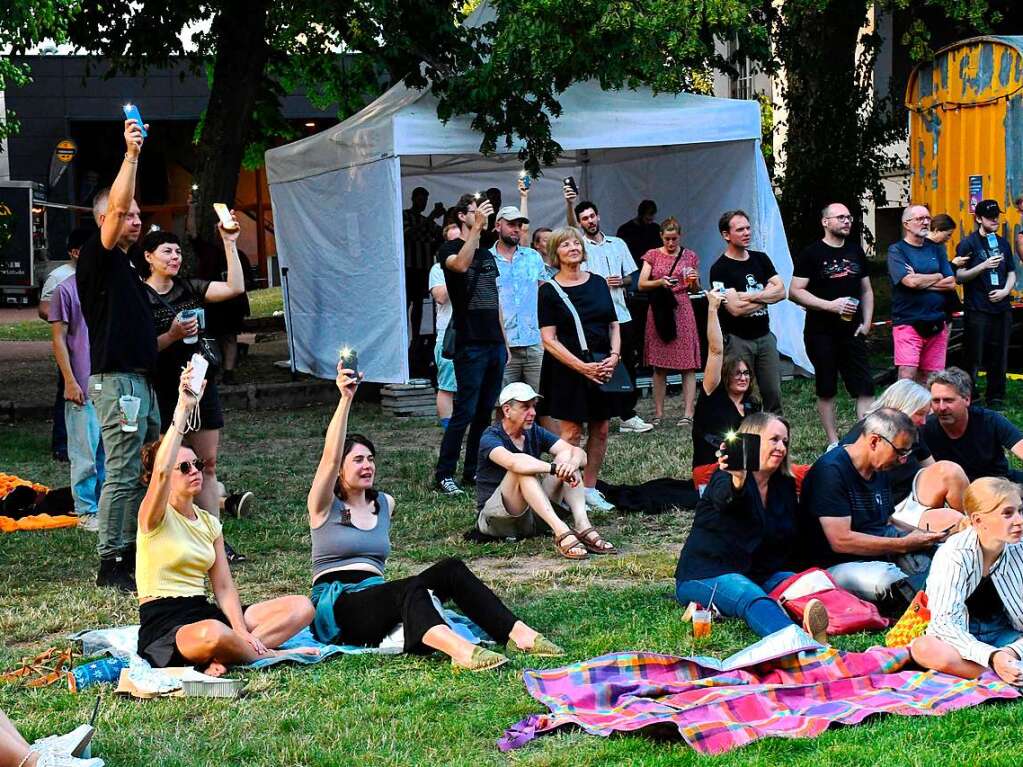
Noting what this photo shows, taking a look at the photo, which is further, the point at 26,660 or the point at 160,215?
the point at 160,215

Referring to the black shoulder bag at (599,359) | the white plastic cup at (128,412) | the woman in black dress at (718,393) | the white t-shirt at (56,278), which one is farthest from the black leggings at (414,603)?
the white t-shirt at (56,278)

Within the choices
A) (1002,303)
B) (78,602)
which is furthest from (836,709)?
(1002,303)

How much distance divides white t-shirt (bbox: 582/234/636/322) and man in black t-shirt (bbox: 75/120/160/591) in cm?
542

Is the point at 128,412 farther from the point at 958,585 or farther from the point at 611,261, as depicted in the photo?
the point at 611,261

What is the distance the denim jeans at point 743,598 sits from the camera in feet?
19.2

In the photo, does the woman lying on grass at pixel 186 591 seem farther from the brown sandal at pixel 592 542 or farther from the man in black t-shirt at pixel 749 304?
the man in black t-shirt at pixel 749 304

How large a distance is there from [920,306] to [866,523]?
4.31 meters

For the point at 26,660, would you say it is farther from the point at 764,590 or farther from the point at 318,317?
the point at 318,317

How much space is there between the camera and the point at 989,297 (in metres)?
12.0

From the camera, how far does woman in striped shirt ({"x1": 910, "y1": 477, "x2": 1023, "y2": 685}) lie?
5191 millimetres

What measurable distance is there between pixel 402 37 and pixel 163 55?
3.96 metres

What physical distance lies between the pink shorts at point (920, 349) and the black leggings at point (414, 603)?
548 centimetres

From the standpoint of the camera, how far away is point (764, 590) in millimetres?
6309

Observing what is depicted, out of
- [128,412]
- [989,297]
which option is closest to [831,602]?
[128,412]
